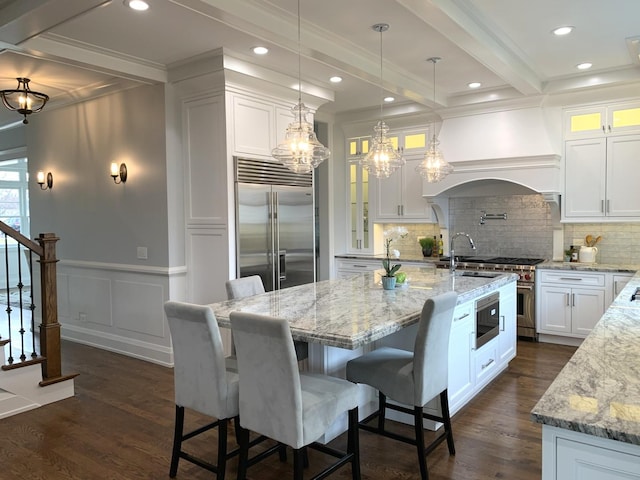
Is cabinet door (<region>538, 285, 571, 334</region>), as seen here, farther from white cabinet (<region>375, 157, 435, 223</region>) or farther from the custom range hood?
white cabinet (<region>375, 157, 435, 223</region>)

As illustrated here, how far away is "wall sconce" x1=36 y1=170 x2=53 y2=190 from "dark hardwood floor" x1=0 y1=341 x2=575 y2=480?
2.83m

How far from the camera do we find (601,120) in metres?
5.39

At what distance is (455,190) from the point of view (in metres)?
6.39

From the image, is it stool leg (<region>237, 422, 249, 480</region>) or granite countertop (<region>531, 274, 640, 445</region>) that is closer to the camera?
granite countertop (<region>531, 274, 640, 445</region>)

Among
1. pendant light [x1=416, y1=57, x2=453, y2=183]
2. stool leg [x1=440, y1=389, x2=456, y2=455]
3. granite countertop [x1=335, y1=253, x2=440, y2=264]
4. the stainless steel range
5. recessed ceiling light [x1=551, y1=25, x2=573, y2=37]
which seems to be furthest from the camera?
granite countertop [x1=335, y1=253, x2=440, y2=264]

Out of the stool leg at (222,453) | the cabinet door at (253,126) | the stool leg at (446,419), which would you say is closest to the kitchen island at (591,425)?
the stool leg at (446,419)

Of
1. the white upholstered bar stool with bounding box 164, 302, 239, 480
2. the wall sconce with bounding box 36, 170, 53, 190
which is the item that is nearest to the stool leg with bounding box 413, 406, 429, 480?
the white upholstered bar stool with bounding box 164, 302, 239, 480

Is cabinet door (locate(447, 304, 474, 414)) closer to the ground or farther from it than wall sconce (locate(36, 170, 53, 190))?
closer to the ground

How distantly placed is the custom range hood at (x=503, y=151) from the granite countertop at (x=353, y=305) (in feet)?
5.80

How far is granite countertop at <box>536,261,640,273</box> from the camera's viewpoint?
16.7 feet

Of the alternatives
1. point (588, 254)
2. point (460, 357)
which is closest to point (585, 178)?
point (588, 254)

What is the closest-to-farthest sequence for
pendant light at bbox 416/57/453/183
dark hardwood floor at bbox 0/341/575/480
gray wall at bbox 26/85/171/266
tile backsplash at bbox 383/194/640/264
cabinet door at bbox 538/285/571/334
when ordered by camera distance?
dark hardwood floor at bbox 0/341/575/480
pendant light at bbox 416/57/453/183
gray wall at bbox 26/85/171/266
cabinet door at bbox 538/285/571/334
tile backsplash at bbox 383/194/640/264

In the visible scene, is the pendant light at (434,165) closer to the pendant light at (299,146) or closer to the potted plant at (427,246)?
the pendant light at (299,146)

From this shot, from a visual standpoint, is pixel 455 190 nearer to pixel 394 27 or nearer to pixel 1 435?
pixel 394 27
